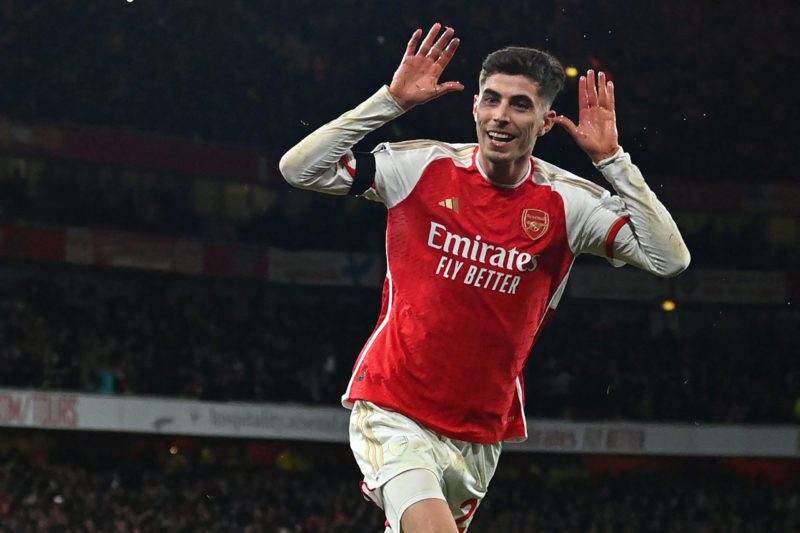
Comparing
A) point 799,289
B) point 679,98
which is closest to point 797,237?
point 799,289

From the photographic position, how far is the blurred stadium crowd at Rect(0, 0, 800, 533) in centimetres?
2022

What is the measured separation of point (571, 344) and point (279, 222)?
695 centimetres

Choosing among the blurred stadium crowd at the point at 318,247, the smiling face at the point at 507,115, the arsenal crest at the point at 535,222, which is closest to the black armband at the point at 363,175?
the smiling face at the point at 507,115

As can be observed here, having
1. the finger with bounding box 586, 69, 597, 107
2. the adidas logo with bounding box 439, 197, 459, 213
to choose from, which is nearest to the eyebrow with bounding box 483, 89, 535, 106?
the finger with bounding box 586, 69, 597, 107

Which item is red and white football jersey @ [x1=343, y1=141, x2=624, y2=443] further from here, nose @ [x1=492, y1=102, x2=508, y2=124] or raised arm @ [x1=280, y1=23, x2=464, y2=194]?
nose @ [x1=492, y1=102, x2=508, y2=124]

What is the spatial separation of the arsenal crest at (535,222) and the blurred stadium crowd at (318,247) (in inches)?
574

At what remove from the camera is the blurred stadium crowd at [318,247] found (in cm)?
2022

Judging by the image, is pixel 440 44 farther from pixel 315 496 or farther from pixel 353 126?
pixel 315 496

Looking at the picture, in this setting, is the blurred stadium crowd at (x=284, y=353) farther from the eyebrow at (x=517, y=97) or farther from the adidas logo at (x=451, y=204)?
the eyebrow at (x=517, y=97)

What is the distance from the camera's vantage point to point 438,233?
4.70 meters

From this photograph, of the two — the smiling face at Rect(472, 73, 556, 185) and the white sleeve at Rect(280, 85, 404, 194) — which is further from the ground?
the smiling face at Rect(472, 73, 556, 185)

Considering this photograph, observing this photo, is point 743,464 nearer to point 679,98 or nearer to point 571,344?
point 571,344

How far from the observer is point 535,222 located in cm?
475

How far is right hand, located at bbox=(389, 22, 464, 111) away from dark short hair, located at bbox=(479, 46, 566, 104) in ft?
0.53
